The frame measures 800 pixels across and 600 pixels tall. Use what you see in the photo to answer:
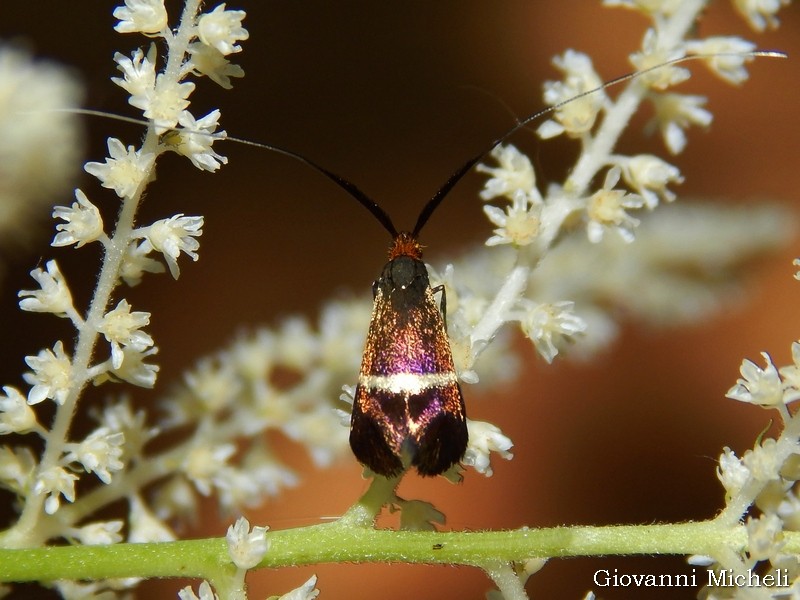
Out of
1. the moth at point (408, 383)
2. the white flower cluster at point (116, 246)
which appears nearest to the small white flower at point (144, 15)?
the white flower cluster at point (116, 246)

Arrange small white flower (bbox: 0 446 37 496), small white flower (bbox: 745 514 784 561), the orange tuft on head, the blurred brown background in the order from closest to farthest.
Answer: small white flower (bbox: 745 514 784 561) < small white flower (bbox: 0 446 37 496) < the orange tuft on head < the blurred brown background

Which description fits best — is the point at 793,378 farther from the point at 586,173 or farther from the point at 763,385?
the point at 586,173

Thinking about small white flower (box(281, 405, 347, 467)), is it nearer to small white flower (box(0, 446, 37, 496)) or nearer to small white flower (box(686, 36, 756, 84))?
small white flower (box(0, 446, 37, 496))

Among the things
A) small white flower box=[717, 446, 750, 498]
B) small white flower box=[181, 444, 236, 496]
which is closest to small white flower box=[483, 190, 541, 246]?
small white flower box=[717, 446, 750, 498]

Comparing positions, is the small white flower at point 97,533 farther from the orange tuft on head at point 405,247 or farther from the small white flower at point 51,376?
→ the orange tuft on head at point 405,247

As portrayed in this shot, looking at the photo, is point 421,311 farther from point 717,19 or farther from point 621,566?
point 717,19

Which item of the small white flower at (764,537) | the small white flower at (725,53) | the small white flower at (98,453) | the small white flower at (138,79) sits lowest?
the small white flower at (764,537)
